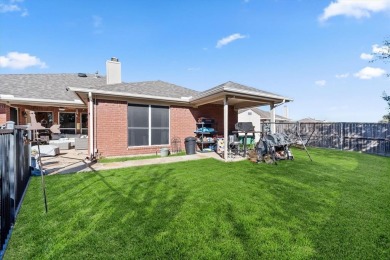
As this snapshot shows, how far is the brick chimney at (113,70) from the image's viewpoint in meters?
11.6

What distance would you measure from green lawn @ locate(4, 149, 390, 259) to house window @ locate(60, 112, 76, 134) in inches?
405

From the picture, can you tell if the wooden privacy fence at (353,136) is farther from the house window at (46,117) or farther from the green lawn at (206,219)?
the house window at (46,117)

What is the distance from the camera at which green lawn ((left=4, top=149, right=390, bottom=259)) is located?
236 centimetres

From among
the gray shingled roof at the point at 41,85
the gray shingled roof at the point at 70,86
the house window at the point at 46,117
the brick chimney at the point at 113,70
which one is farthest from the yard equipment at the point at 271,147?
the house window at the point at 46,117

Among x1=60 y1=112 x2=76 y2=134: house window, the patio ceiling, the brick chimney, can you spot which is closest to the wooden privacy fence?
the patio ceiling

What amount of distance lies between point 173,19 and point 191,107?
682cm

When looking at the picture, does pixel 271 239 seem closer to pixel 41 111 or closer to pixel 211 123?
pixel 211 123

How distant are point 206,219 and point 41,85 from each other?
1662cm

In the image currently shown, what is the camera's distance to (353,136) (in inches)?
489

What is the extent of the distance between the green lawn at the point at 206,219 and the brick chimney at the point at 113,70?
25.8ft

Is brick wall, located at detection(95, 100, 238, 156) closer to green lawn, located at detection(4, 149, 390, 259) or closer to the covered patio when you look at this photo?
the covered patio

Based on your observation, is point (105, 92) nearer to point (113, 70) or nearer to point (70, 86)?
point (113, 70)

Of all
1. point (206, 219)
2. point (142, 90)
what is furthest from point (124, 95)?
point (206, 219)

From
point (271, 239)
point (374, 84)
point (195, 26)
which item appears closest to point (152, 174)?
point (271, 239)
